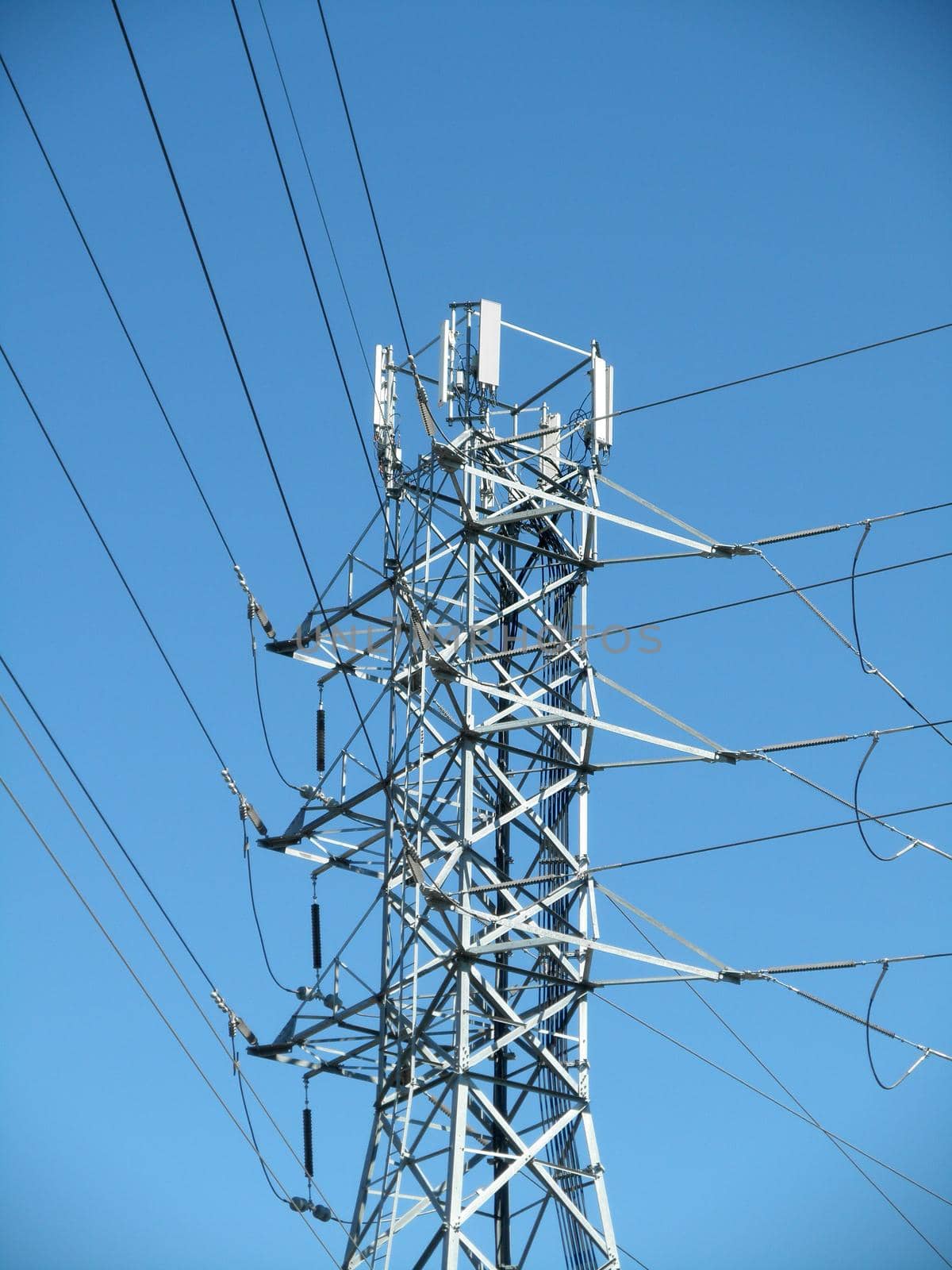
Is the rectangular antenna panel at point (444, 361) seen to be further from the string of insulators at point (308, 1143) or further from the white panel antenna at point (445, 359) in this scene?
the string of insulators at point (308, 1143)

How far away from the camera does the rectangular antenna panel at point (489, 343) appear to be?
87.7 ft

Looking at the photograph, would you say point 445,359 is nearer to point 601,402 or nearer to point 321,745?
point 601,402

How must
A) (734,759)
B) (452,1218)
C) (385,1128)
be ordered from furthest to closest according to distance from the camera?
(734,759), (385,1128), (452,1218)

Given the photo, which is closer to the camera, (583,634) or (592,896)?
(592,896)

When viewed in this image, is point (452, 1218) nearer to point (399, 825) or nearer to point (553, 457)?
point (399, 825)

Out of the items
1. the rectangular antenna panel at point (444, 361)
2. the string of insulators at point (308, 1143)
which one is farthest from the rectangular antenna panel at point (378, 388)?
the string of insulators at point (308, 1143)

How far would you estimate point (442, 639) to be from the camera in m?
25.1

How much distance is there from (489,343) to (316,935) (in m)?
9.41

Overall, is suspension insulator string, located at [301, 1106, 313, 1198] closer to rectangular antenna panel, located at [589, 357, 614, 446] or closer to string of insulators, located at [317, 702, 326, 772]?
string of insulators, located at [317, 702, 326, 772]

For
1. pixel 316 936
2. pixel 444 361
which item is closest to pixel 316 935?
pixel 316 936

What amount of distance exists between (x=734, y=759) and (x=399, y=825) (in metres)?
4.73

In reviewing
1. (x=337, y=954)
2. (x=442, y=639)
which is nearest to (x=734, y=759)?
(x=442, y=639)

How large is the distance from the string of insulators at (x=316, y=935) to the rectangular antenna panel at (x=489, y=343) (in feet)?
27.6

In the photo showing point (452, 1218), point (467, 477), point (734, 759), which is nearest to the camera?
point (452, 1218)
